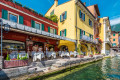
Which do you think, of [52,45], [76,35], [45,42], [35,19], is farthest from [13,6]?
[76,35]

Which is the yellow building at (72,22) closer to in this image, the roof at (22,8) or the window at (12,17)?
the roof at (22,8)

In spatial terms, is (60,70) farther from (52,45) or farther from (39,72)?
(52,45)

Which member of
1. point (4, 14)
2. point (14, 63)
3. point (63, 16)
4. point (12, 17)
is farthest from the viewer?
point (63, 16)

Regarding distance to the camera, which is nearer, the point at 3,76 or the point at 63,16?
the point at 3,76

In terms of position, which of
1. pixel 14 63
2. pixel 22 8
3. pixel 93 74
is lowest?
pixel 93 74

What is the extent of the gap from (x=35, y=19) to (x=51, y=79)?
8862 mm

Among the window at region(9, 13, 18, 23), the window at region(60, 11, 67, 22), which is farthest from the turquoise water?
the window at region(60, 11, 67, 22)

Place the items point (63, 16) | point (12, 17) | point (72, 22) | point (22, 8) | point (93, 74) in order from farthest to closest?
point (63, 16) → point (72, 22) → point (22, 8) → point (12, 17) → point (93, 74)

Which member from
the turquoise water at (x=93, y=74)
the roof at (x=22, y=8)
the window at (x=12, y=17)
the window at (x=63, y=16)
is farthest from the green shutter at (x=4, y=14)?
the window at (x=63, y=16)

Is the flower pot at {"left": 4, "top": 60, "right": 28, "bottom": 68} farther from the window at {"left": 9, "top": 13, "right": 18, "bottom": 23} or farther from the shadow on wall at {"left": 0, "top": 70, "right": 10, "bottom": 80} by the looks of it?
the window at {"left": 9, "top": 13, "right": 18, "bottom": 23}

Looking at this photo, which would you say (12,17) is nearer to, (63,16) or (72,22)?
(72,22)

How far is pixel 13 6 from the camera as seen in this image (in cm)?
888

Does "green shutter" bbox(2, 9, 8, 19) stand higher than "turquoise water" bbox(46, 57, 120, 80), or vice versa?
"green shutter" bbox(2, 9, 8, 19)

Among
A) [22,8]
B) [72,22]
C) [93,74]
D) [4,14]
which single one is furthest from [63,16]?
[93,74]
